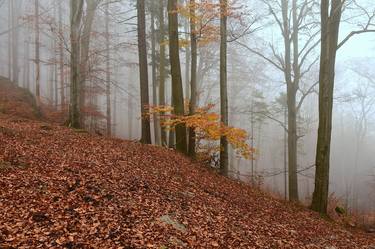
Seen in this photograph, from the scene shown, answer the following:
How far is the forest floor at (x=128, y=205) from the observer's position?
596 centimetres

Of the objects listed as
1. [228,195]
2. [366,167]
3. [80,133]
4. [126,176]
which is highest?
[80,133]

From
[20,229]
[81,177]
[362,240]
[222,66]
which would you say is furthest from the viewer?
[222,66]

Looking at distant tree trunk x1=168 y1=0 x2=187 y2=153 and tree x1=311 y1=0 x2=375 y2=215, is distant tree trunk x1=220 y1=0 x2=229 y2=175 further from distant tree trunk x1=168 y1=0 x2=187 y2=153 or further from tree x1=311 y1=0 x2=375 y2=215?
tree x1=311 y1=0 x2=375 y2=215

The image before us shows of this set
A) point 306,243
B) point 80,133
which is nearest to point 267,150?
point 80,133

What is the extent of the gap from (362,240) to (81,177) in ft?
24.9

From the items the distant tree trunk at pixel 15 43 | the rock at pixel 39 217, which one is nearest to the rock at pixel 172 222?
the rock at pixel 39 217

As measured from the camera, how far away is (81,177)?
8.18 meters

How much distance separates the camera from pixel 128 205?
7312 millimetres

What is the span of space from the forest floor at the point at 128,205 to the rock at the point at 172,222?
25 mm

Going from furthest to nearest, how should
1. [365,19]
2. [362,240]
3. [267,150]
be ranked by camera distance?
[267,150], [365,19], [362,240]

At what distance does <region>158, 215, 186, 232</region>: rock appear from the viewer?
22.7 ft

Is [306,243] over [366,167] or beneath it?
over

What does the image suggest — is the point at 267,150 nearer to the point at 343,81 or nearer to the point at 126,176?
the point at 343,81

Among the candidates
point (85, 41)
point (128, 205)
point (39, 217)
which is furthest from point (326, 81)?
point (85, 41)
